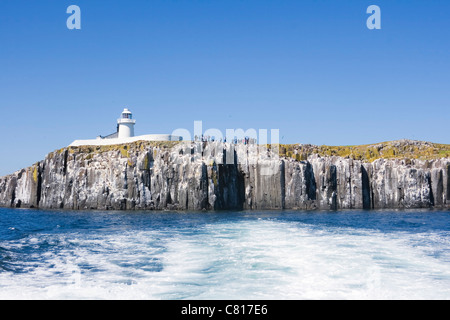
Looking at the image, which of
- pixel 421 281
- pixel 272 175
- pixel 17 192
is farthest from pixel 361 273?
pixel 17 192

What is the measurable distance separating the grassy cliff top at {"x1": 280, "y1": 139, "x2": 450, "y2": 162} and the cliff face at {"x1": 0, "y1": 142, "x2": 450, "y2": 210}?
22.7 feet

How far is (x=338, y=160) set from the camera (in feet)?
240

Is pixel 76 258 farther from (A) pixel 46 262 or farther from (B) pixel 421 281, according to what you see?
(B) pixel 421 281

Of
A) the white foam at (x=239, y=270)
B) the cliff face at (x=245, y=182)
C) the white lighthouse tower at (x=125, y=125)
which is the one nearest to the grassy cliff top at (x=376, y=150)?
the cliff face at (x=245, y=182)

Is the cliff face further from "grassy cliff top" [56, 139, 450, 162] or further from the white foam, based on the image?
the white foam

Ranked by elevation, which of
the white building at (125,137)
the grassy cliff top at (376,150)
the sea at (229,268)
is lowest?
the sea at (229,268)

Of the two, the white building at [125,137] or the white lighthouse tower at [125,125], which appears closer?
the white building at [125,137]

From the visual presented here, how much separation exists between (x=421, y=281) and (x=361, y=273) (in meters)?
2.15

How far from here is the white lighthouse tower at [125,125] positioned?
297 feet

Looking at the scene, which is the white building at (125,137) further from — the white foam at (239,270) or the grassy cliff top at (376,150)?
the white foam at (239,270)

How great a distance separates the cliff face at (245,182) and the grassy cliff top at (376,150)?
6.91 m

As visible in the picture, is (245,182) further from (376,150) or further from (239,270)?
(239,270)

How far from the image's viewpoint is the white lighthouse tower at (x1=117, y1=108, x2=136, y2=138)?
9062cm

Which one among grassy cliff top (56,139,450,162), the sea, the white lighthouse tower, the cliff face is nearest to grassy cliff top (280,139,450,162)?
grassy cliff top (56,139,450,162)
